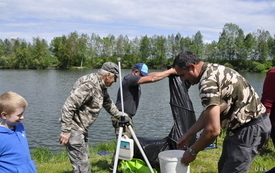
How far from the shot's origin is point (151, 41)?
88.1m

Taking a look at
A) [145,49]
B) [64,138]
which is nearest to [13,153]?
[64,138]

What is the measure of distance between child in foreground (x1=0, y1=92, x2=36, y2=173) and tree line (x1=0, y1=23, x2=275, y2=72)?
210 feet

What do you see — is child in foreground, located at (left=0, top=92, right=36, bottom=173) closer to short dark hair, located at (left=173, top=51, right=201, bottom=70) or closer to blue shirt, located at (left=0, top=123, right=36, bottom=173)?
blue shirt, located at (left=0, top=123, right=36, bottom=173)

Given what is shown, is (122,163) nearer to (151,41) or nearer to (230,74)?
(230,74)

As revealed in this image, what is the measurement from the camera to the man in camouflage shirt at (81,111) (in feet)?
12.5

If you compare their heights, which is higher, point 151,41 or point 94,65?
point 151,41

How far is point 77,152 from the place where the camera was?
157 inches

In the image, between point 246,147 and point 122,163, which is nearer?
point 246,147

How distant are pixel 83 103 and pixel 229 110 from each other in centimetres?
197

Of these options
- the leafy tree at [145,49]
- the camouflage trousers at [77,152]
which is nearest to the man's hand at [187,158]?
the camouflage trousers at [77,152]

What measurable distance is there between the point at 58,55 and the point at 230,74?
8086cm

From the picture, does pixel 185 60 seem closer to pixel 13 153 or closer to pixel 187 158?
pixel 187 158

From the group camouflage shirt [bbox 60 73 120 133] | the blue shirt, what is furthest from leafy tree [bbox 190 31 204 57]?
the blue shirt

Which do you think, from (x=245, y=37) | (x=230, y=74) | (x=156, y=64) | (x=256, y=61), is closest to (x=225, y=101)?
(x=230, y=74)
